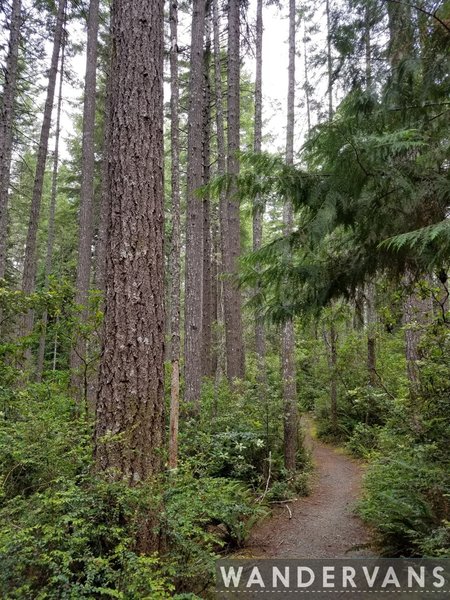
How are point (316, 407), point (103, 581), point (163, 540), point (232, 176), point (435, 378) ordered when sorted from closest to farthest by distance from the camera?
point (103, 581), point (163, 540), point (232, 176), point (435, 378), point (316, 407)

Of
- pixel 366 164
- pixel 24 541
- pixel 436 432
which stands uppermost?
pixel 366 164

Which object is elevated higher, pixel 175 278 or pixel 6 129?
pixel 6 129

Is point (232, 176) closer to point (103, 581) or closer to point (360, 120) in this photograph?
point (360, 120)

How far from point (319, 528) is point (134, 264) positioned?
181 inches

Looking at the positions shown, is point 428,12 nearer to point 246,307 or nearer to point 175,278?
point 246,307

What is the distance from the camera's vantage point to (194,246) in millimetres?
9156

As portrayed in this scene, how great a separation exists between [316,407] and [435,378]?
9027 mm

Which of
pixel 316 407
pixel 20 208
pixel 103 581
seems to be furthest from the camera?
pixel 20 208

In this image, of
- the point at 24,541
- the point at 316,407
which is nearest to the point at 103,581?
the point at 24,541

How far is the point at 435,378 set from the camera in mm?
4586

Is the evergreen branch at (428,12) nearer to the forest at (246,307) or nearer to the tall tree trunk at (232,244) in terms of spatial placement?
the forest at (246,307)

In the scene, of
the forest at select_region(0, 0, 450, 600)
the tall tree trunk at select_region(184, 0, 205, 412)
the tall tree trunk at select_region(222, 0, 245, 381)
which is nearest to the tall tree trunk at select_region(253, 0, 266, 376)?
the tall tree trunk at select_region(222, 0, 245, 381)

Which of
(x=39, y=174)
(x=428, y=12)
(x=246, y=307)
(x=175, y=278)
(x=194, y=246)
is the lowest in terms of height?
(x=246, y=307)

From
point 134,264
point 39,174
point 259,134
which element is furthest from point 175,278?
point 39,174
